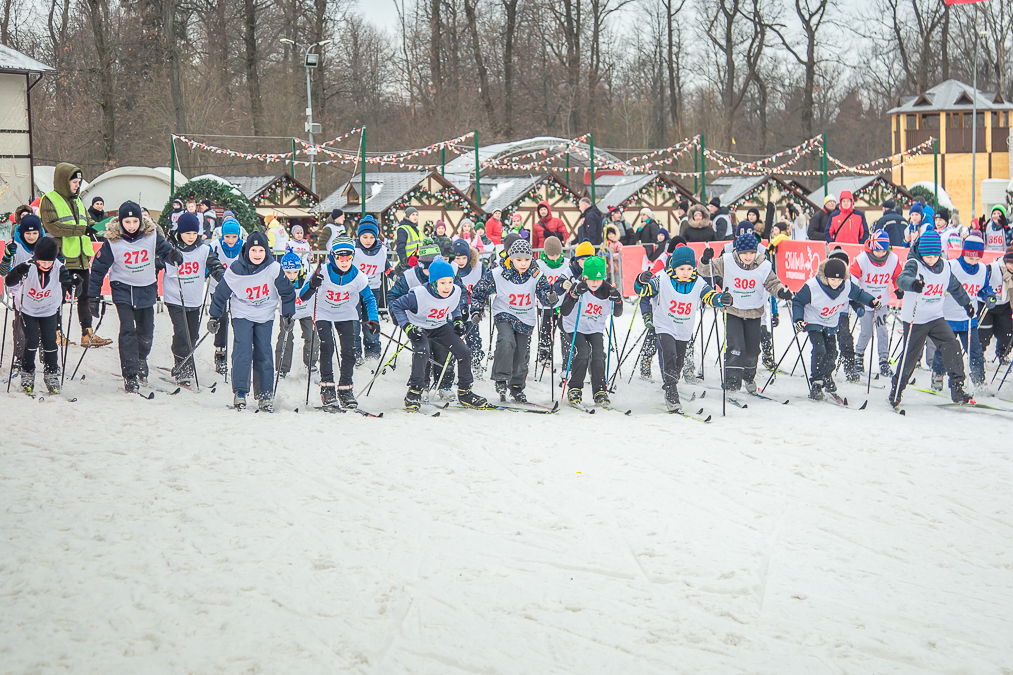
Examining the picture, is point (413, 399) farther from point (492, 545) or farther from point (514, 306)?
point (492, 545)

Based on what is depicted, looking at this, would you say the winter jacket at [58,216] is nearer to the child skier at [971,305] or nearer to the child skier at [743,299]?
the child skier at [743,299]

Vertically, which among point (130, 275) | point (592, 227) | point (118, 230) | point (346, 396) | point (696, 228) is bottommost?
point (346, 396)

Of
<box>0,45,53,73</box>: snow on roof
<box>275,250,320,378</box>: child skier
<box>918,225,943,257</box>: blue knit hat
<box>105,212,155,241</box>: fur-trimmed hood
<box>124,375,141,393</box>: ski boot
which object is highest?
<box>0,45,53,73</box>: snow on roof

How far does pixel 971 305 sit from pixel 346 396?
599cm

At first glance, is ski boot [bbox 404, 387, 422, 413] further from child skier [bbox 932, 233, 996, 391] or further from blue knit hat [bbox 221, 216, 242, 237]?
child skier [bbox 932, 233, 996, 391]

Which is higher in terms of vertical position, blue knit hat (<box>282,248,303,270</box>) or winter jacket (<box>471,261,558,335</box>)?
blue knit hat (<box>282,248,303,270</box>)

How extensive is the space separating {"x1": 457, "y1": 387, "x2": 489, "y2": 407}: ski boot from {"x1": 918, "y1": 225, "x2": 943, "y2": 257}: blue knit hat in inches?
168

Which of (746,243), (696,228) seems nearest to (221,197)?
(696,228)

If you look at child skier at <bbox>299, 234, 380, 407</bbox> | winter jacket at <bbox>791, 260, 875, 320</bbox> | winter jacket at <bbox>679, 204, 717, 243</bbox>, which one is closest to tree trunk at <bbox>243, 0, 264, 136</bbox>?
winter jacket at <bbox>679, 204, 717, 243</bbox>

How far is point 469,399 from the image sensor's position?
902cm

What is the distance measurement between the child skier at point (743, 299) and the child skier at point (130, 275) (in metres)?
5.16

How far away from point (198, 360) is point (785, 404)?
20.0 feet

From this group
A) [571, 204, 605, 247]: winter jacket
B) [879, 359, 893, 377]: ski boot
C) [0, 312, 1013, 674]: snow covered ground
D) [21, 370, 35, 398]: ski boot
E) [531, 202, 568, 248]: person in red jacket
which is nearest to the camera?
[0, 312, 1013, 674]: snow covered ground

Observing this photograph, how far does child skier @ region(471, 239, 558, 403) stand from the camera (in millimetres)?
9164
